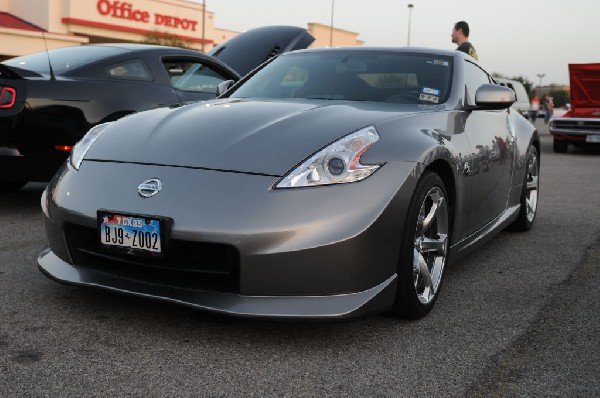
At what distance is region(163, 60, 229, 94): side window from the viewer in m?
6.30

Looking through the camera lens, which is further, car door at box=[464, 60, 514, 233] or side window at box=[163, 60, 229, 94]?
side window at box=[163, 60, 229, 94]

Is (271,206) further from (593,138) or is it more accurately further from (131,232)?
(593,138)

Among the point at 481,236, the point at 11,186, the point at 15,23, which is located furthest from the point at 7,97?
the point at 15,23

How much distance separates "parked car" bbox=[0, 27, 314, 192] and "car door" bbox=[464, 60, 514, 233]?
2626mm

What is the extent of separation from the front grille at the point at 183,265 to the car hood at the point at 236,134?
0.36 meters

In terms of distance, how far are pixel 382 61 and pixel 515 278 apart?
1479 millimetres

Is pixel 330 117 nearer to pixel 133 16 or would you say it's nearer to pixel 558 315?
pixel 558 315

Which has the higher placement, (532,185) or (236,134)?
(236,134)

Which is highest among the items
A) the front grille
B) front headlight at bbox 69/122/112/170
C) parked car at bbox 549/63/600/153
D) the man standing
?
the man standing

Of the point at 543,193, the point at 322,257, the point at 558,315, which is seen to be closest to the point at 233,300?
the point at 322,257

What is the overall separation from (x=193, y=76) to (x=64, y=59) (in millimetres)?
1153

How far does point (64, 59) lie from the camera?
5.85 metres

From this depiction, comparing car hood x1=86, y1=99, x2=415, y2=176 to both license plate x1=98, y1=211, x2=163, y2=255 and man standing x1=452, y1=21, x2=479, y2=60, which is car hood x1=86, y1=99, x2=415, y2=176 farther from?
man standing x1=452, y1=21, x2=479, y2=60

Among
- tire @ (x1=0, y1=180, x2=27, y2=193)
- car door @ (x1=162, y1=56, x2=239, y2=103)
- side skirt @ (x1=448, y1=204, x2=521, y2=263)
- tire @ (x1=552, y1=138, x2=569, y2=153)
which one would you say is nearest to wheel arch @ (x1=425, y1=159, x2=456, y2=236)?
side skirt @ (x1=448, y1=204, x2=521, y2=263)
